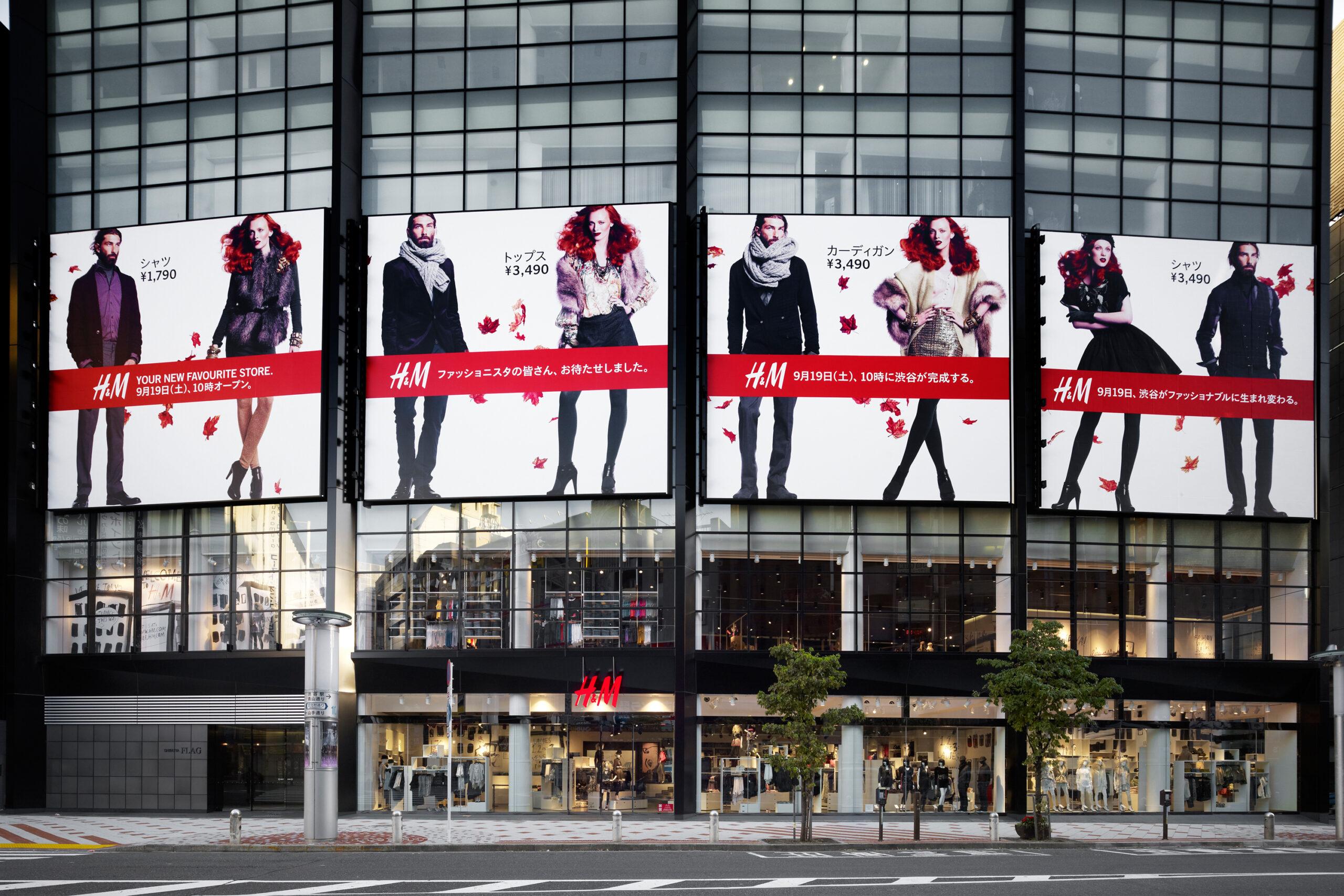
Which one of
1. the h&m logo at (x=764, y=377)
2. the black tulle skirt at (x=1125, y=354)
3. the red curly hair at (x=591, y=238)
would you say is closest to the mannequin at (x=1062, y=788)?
the black tulle skirt at (x=1125, y=354)

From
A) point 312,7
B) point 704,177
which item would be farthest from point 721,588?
point 312,7

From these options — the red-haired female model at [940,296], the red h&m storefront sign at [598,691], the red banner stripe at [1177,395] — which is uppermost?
the red-haired female model at [940,296]

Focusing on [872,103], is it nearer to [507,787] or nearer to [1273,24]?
[1273,24]

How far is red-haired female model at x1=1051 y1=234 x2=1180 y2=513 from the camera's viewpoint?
157 feet

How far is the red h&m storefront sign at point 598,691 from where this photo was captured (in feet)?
153

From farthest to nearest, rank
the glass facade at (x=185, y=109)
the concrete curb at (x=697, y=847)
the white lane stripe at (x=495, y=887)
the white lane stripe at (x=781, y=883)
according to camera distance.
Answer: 1. the glass facade at (x=185, y=109)
2. the concrete curb at (x=697, y=847)
3. the white lane stripe at (x=781, y=883)
4. the white lane stripe at (x=495, y=887)

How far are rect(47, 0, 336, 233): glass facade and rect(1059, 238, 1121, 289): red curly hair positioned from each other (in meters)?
25.9

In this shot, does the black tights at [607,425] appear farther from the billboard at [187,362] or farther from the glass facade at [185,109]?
the glass facade at [185,109]

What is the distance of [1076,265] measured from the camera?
48.0 metres

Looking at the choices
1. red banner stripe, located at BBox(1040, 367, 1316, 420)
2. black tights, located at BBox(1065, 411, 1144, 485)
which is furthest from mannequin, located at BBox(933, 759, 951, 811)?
red banner stripe, located at BBox(1040, 367, 1316, 420)

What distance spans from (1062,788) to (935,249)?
19075mm

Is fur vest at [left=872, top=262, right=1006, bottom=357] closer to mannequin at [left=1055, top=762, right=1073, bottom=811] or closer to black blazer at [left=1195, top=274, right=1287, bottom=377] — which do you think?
black blazer at [left=1195, top=274, right=1287, bottom=377]

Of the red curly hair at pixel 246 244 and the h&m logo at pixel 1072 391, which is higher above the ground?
the red curly hair at pixel 246 244

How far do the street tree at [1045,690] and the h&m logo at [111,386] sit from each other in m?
31.2
